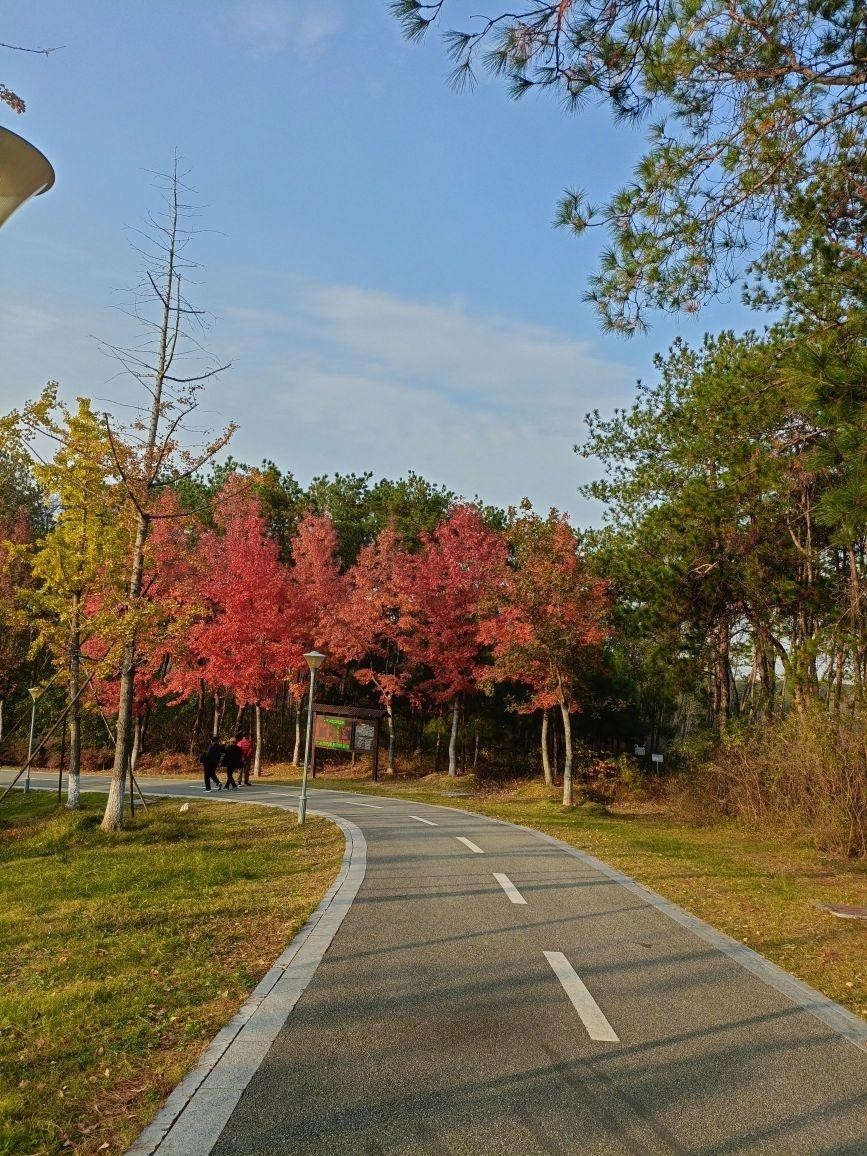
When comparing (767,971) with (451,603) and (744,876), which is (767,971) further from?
(451,603)

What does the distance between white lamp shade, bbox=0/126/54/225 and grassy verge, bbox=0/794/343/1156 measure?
3958 millimetres

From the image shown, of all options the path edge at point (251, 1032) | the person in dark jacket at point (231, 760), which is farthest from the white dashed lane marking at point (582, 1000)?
the person in dark jacket at point (231, 760)

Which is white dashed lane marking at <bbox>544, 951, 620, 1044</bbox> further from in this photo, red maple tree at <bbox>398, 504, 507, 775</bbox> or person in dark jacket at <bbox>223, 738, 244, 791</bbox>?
red maple tree at <bbox>398, 504, 507, 775</bbox>

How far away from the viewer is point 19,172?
314 cm

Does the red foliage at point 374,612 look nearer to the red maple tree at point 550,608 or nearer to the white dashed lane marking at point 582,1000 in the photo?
the red maple tree at point 550,608

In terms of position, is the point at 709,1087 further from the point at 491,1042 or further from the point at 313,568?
the point at 313,568

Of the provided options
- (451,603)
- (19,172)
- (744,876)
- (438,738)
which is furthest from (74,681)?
Result: (438,738)

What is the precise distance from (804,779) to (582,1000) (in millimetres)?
12808

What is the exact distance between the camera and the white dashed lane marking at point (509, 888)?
31.4ft

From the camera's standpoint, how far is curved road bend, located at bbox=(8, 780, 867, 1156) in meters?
3.85

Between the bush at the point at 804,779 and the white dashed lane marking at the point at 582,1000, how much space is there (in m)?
10.1

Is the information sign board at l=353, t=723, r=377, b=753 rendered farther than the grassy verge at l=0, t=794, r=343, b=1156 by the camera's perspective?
Yes

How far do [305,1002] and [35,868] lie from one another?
9.94 metres

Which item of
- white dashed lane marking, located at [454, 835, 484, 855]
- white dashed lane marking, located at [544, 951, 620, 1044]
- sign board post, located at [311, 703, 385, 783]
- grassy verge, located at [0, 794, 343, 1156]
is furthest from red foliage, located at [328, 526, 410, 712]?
white dashed lane marking, located at [544, 951, 620, 1044]
